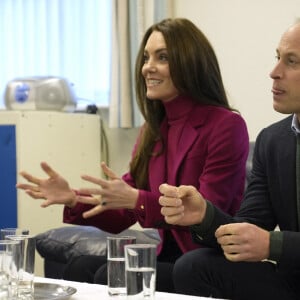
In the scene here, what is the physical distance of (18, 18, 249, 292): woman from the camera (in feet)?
6.59

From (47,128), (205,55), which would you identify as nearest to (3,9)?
(47,128)

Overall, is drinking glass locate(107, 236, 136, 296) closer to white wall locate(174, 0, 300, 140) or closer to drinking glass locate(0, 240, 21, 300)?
drinking glass locate(0, 240, 21, 300)

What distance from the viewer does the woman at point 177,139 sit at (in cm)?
201

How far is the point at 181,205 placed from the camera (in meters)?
1.53

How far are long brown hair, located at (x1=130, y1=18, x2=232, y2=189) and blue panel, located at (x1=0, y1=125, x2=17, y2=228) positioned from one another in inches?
44.5

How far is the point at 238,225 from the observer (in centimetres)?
151

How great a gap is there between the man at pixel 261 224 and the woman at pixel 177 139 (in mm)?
195

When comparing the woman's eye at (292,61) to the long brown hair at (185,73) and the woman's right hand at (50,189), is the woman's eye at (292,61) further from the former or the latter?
the woman's right hand at (50,189)

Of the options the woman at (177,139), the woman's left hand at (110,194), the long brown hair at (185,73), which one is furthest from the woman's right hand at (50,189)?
the long brown hair at (185,73)

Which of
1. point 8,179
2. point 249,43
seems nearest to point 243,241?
point 249,43

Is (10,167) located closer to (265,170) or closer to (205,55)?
(205,55)

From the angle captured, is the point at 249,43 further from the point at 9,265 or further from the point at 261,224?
the point at 9,265

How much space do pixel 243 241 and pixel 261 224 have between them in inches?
11.7

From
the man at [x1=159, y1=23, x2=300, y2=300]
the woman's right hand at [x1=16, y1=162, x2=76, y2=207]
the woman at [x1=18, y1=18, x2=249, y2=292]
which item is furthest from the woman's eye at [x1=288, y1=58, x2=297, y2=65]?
the woman's right hand at [x1=16, y1=162, x2=76, y2=207]
